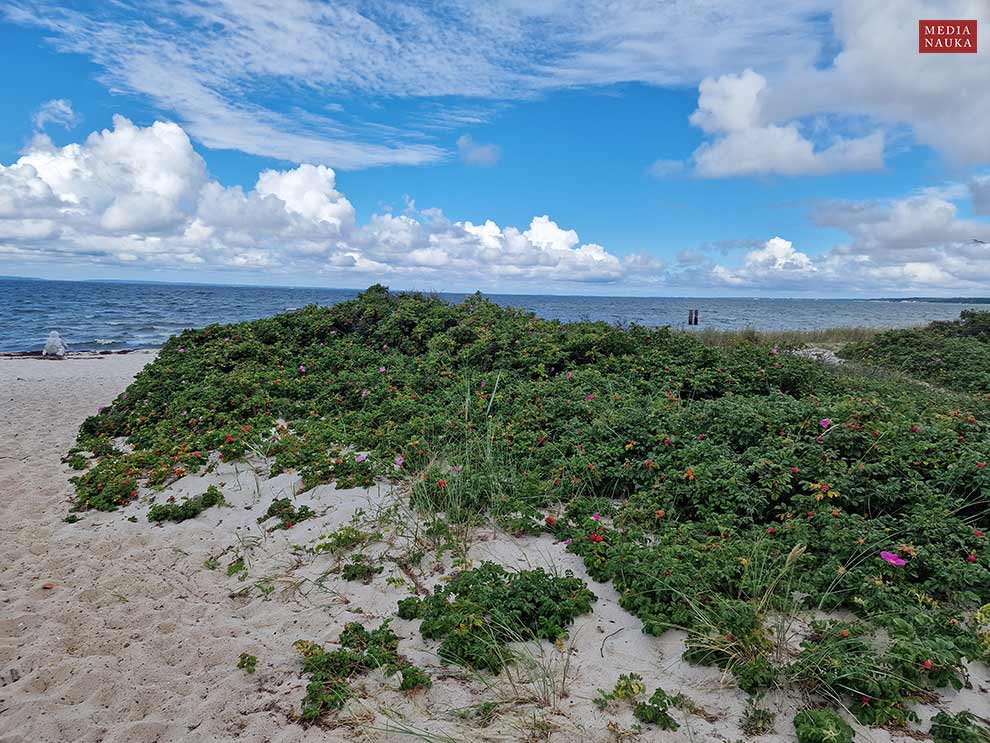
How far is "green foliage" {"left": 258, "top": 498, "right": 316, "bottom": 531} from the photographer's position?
585cm

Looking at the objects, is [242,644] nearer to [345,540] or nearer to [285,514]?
[345,540]

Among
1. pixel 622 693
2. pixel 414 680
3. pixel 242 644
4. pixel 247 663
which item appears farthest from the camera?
pixel 242 644

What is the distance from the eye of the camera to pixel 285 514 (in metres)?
5.91

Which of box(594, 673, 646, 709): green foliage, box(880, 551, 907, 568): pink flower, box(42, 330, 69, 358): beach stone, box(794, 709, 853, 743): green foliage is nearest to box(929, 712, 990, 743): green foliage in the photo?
box(794, 709, 853, 743): green foliage

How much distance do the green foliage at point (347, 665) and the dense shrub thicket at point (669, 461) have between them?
5.04 feet

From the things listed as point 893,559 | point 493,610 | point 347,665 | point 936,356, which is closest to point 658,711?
point 493,610

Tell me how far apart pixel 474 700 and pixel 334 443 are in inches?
180

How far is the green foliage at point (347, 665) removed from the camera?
11.3 feet

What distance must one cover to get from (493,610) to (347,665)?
98 centimetres

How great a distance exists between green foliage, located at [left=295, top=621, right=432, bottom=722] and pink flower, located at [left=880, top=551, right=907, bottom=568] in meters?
3.14

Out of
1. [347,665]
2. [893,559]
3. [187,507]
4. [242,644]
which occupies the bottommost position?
[242,644]

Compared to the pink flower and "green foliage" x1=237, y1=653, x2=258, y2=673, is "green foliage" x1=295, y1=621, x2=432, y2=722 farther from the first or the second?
the pink flower

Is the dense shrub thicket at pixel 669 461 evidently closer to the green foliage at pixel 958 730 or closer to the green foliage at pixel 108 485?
the green foliage at pixel 108 485

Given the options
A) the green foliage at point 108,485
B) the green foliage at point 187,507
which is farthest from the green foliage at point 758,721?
the green foliage at point 108,485
